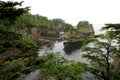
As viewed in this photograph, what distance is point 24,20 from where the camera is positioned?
4021 inches

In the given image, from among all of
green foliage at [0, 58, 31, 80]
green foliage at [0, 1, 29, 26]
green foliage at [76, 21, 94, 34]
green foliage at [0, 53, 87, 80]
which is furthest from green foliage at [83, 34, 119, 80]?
green foliage at [76, 21, 94, 34]

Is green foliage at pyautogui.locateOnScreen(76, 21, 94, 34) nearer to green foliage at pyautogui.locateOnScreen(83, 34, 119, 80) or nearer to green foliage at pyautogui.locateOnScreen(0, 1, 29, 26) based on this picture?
green foliage at pyautogui.locateOnScreen(83, 34, 119, 80)

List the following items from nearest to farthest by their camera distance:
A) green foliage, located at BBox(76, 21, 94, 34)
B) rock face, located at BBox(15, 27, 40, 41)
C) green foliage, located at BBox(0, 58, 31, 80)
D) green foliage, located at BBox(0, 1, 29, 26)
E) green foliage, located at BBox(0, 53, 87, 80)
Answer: green foliage, located at BBox(0, 1, 29, 26) → green foliage, located at BBox(0, 58, 31, 80) → green foliage, located at BBox(0, 53, 87, 80) → rock face, located at BBox(15, 27, 40, 41) → green foliage, located at BBox(76, 21, 94, 34)

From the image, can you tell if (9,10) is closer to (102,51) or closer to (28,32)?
(102,51)

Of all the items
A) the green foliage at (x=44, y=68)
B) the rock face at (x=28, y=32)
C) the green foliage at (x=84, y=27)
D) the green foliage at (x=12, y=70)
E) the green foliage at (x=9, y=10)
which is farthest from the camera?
the green foliage at (x=84, y=27)

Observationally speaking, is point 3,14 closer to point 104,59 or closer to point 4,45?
point 4,45

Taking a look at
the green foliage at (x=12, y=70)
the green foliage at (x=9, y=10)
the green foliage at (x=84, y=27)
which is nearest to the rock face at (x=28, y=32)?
the green foliage at (x=84, y=27)

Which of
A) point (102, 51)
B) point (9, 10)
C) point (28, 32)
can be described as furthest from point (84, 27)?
point (9, 10)

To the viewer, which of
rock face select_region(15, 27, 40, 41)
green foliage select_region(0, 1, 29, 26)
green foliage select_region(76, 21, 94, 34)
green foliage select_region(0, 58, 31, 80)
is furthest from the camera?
green foliage select_region(76, 21, 94, 34)

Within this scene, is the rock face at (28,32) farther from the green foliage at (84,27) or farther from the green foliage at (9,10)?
the green foliage at (9,10)

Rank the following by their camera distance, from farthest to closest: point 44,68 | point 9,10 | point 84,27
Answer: point 84,27 → point 44,68 → point 9,10

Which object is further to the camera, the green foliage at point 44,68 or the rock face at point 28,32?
the rock face at point 28,32

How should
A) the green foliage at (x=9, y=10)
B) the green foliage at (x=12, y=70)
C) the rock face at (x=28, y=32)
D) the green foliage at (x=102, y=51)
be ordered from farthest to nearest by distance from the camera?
the rock face at (x=28, y=32), the green foliage at (x=102, y=51), the green foliage at (x=12, y=70), the green foliage at (x=9, y=10)

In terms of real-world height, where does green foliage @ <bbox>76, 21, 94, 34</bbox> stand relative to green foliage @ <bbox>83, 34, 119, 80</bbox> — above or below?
above
